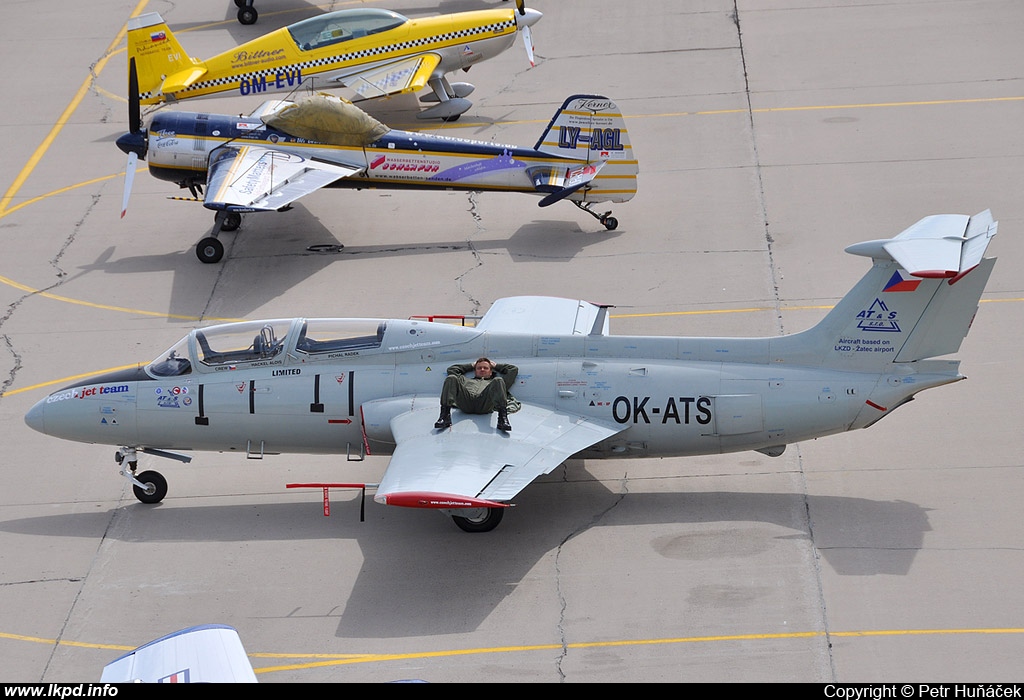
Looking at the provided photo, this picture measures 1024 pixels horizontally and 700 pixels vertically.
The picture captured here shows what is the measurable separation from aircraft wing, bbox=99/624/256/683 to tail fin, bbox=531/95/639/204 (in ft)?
42.4

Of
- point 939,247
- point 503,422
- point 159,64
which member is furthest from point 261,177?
point 939,247

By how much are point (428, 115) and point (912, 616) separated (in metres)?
18.7

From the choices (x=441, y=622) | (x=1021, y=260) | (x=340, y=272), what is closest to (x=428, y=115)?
(x=340, y=272)

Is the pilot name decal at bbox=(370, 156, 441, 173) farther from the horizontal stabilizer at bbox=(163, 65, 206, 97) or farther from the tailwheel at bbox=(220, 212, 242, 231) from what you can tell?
the horizontal stabilizer at bbox=(163, 65, 206, 97)

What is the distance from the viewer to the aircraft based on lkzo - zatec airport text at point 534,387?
13.5 m

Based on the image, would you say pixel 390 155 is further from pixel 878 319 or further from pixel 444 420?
pixel 878 319

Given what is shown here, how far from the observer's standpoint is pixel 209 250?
71.7 ft

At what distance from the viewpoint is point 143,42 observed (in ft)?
86.1

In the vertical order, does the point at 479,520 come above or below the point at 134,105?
below

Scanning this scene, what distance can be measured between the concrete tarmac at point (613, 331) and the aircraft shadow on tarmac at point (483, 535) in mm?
44

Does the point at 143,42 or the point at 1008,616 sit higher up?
the point at 143,42

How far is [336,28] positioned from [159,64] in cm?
400

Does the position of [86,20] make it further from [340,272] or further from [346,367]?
[346,367]

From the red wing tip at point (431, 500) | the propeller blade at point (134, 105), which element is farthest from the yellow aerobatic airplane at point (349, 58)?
the red wing tip at point (431, 500)
